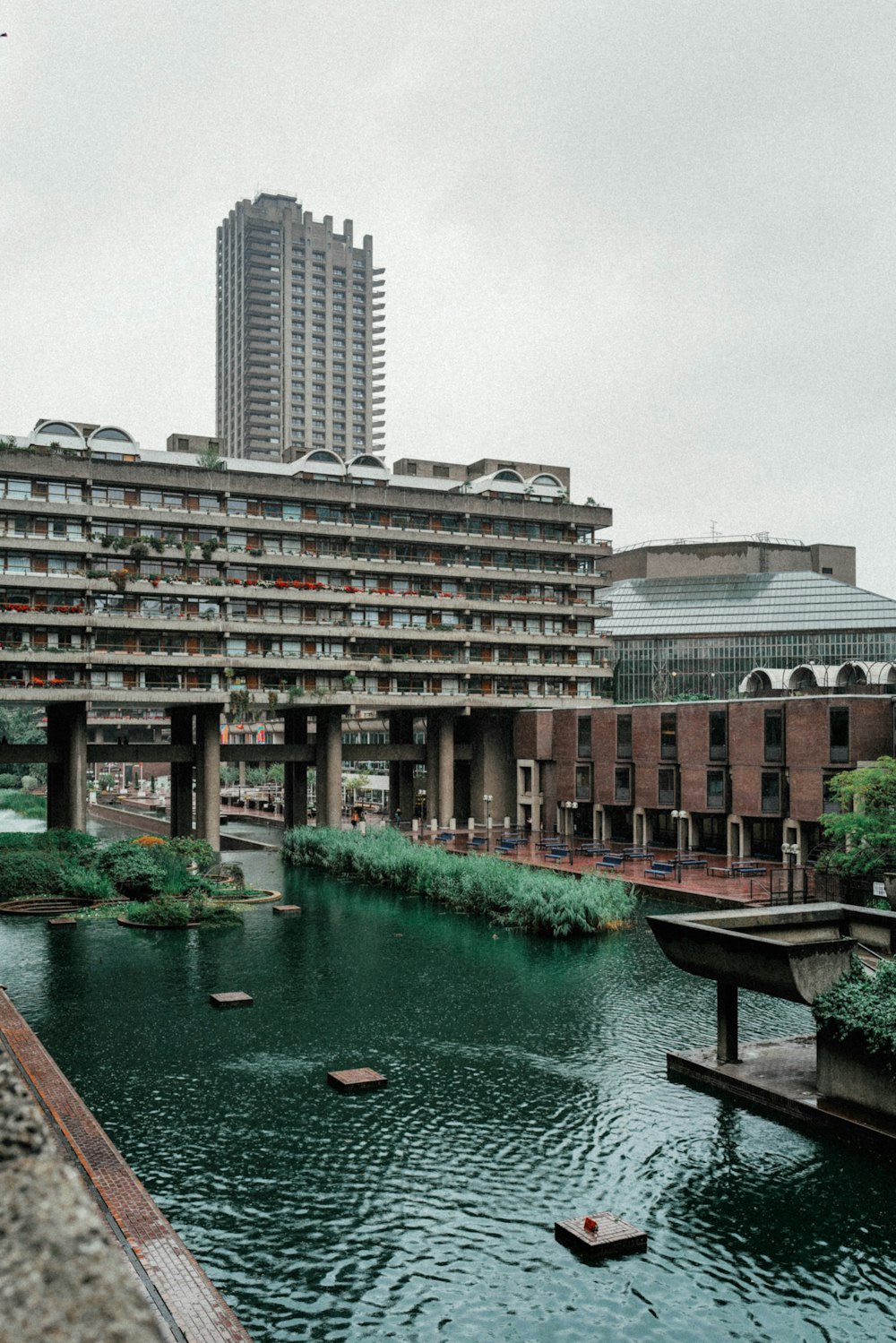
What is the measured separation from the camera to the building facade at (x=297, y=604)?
69.4 m

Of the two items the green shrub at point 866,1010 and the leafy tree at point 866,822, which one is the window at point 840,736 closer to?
the leafy tree at point 866,822

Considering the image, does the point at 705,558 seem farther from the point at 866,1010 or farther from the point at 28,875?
the point at 866,1010

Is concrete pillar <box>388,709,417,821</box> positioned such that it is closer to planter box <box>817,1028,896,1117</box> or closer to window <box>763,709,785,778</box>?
window <box>763,709,785,778</box>

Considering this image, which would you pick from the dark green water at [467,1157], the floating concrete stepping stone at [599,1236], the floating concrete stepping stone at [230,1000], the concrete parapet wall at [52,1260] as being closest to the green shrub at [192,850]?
the dark green water at [467,1157]

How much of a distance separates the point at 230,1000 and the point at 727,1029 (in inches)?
559

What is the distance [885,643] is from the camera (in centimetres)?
11394

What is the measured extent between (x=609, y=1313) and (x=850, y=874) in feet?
112

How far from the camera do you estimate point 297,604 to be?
76.8 meters

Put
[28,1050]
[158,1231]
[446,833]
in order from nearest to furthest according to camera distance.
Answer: [158,1231] < [28,1050] < [446,833]

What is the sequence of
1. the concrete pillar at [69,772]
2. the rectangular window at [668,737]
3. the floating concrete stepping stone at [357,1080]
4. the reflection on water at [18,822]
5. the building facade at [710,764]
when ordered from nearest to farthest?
the floating concrete stepping stone at [357,1080] < the building facade at [710,764] < the rectangular window at [668,737] < the concrete pillar at [69,772] < the reflection on water at [18,822]

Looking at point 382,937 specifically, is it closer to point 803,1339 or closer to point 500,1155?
point 500,1155

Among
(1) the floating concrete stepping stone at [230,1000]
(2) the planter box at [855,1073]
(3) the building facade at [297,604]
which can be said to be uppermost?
(3) the building facade at [297,604]

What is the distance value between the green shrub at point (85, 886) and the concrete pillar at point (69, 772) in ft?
60.5

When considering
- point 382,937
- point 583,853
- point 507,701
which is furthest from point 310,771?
point 382,937
